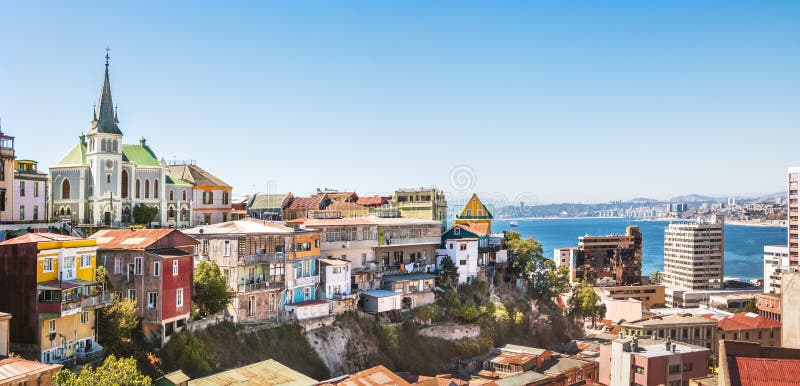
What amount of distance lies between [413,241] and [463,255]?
462 cm

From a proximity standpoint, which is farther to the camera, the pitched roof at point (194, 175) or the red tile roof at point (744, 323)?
the pitched roof at point (194, 175)

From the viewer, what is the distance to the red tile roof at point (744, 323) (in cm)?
5228

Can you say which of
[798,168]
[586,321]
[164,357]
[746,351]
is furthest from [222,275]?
[798,168]

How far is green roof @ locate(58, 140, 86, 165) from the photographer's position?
48.3m

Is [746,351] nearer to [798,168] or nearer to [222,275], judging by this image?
[222,275]

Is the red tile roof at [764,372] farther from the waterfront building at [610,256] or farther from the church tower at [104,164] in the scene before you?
the waterfront building at [610,256]

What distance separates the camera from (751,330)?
5247 centimetres

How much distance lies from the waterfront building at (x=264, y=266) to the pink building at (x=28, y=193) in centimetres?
849

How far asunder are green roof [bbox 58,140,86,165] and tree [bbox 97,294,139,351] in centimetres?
2121

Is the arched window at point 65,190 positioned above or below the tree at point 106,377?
above

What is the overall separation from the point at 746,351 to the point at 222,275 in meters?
27.3

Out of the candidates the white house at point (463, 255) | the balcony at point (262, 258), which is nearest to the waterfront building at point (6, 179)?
the balcony at point (262, 258)

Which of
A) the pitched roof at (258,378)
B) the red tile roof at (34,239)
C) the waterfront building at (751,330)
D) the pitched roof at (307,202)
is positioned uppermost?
the pitched roof at (307,202)

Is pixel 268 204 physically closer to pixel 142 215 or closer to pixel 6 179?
pixel 142 215
